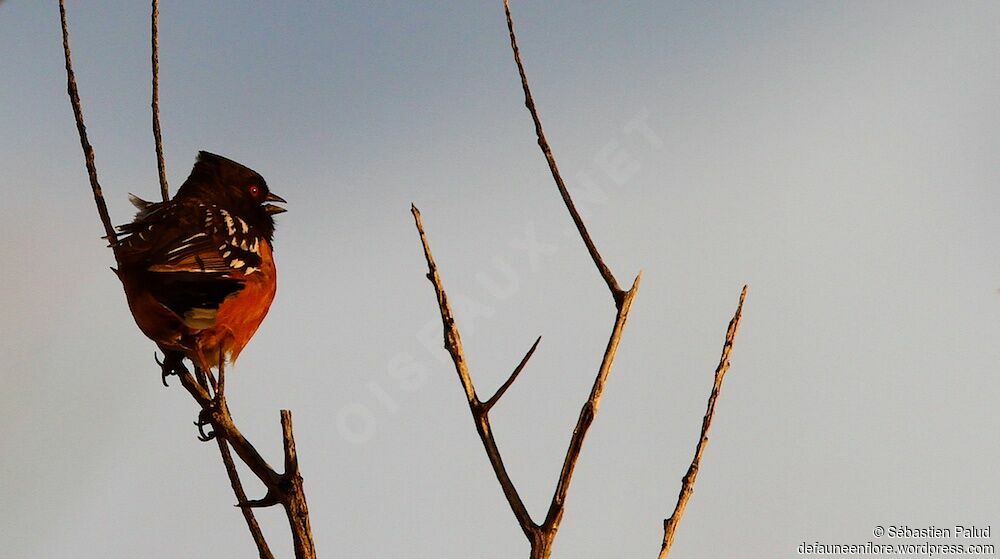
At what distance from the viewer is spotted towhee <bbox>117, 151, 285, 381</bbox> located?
8.95ft

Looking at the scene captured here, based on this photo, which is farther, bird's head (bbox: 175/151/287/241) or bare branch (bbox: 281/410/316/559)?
bird's head (bbox: 175/151/287/241)

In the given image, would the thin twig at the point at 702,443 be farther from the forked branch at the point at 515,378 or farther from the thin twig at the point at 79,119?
the thin twig at the point at 79,119

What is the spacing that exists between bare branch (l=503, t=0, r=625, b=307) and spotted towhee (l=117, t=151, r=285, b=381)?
118 cm

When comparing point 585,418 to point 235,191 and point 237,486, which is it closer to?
point 237,486

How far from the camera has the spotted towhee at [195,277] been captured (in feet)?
8.95

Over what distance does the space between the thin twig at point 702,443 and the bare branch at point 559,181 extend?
0.28 m

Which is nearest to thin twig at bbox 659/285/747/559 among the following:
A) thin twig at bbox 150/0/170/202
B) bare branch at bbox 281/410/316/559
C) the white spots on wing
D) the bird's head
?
bare branch at bbox 281/410/316/559

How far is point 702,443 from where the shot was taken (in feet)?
4.84

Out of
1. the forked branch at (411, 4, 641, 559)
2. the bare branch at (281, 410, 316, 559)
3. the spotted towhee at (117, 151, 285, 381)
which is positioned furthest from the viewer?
the spotted towhee at (117, 151, 285, 381)

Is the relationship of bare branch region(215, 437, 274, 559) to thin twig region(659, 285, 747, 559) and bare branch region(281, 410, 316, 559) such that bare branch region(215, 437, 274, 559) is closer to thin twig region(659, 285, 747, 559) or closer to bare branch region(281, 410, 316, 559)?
bare branch region(281, 410, 316, 559)

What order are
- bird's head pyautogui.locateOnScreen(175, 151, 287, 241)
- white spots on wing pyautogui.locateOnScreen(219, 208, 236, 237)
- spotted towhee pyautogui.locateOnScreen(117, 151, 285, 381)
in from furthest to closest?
1. bird's head pyautogui.locateOnScreen(175, 151, 287, 241)
2. white spots on wing pyautogui.locateOnScreen(219, 208, 236, 237)
3. spotted towhee pyautogui.locateOnScreen(117, 151, 285, 381)

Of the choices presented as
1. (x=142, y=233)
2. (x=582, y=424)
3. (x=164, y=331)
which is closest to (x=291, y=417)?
(x=582, y=424)

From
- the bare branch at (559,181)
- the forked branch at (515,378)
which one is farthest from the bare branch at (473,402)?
the bare branch at (559,181)

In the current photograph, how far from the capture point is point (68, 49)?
6.49ft
